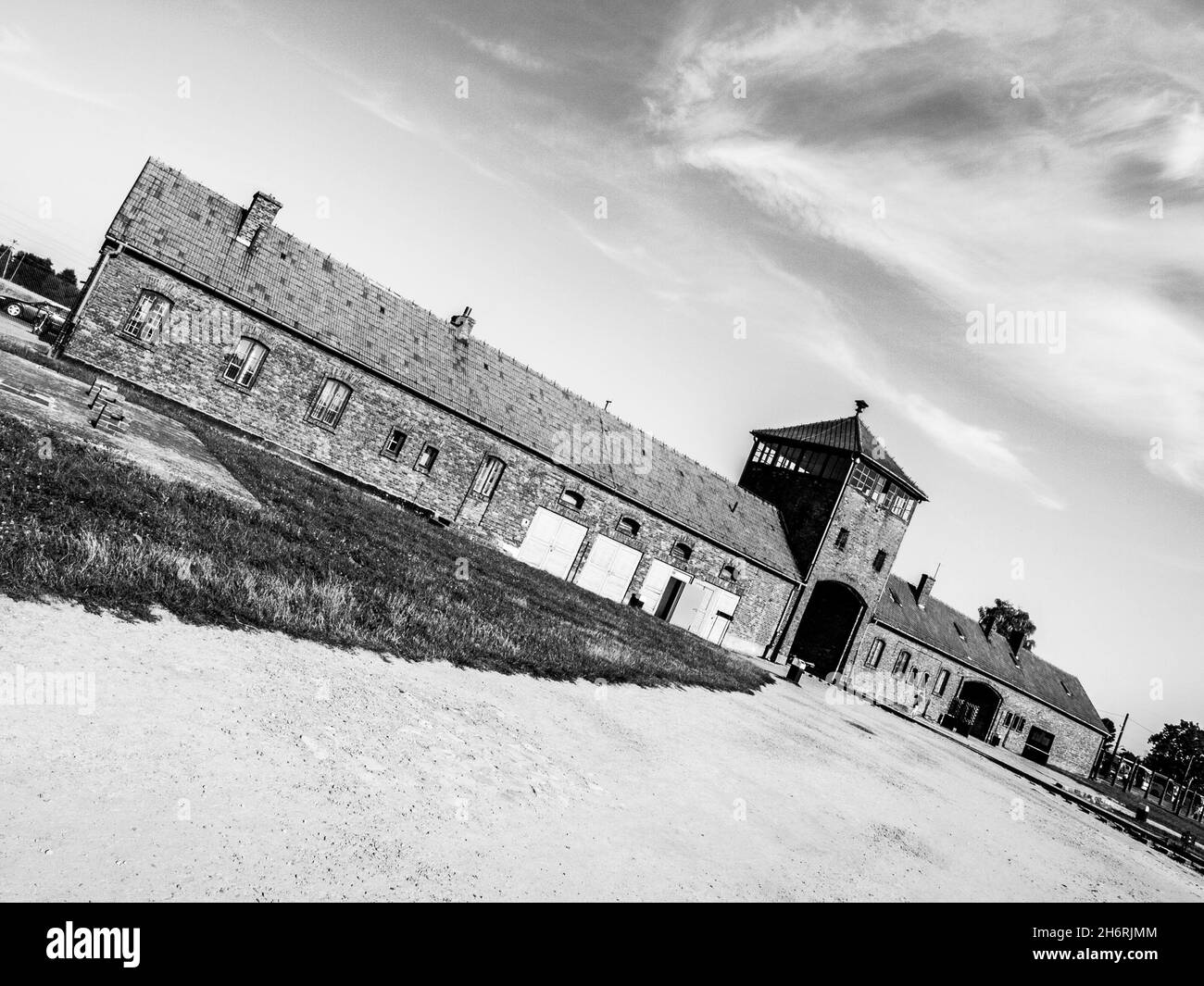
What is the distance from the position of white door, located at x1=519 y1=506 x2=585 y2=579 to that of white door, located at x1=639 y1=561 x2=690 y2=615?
337cm

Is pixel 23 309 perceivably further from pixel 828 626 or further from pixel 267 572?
pixel 828 626

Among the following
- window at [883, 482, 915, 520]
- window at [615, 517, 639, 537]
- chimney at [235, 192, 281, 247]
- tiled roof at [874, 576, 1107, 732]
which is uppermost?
window at [883, 482, 915, 520]

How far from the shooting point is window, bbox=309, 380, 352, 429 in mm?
20562

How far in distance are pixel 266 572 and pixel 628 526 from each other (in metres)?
19.4

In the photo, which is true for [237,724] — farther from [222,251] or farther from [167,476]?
[222,251]

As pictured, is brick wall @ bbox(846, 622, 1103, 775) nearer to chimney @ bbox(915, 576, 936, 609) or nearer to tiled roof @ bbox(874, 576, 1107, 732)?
tiled roof @ bbox(874, 576, 1107, 732)

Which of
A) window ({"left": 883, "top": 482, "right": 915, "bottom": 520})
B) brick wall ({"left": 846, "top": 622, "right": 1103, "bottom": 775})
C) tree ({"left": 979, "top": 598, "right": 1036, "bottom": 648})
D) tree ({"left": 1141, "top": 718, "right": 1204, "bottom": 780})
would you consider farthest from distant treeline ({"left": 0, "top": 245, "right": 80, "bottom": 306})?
tree ({"left": 1141, "top": 718, "right": 1204, "bottom": 780})

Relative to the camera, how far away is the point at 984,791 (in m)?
14.0

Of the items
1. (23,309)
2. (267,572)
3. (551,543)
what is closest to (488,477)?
(551,543)

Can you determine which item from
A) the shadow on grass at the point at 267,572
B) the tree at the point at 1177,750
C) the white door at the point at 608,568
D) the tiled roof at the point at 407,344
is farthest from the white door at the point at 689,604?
the tree at the point at 1177,750

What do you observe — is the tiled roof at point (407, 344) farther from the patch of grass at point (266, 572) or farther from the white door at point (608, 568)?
the patch of grass at point (266, 572)
